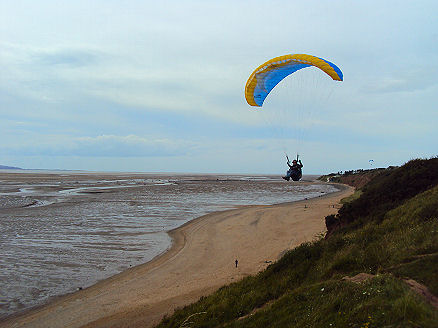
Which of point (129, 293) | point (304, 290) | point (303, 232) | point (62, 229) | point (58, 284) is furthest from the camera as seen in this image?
point (62, 229)

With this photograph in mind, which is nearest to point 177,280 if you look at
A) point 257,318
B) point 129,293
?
point 129,293

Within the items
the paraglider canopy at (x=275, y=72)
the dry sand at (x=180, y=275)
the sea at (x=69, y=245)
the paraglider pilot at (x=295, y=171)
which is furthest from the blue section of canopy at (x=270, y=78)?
→ the sea at (x=69, y=245)

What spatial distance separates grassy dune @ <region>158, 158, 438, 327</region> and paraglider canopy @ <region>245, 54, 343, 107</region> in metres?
8.65

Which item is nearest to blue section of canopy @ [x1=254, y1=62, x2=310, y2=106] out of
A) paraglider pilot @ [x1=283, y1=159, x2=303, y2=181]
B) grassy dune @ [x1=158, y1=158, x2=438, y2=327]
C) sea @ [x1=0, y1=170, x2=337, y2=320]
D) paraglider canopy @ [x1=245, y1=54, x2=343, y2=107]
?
paraglider canopy @ [x1=245, y1=54, x2=343, y2=107]

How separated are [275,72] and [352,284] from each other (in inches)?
650

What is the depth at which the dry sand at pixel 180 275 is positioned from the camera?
343 inches

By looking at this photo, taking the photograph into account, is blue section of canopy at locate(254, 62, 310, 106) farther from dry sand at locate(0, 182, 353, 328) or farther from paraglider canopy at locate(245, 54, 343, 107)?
dry sand at locate(0, 182, 353, 328)

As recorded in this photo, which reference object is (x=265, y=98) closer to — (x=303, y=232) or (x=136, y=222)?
(x=303, y=232)

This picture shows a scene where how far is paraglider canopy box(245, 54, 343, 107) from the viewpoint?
17859 millimetres

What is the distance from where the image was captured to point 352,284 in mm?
5836

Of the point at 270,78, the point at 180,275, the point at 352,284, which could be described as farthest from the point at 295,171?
the point at 352,284

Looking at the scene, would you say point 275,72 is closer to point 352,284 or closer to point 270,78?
point 270,78

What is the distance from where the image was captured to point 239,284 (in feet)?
29.5

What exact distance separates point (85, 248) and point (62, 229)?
203 inches
